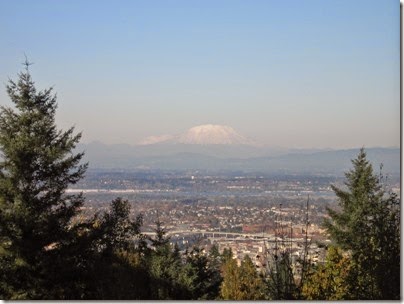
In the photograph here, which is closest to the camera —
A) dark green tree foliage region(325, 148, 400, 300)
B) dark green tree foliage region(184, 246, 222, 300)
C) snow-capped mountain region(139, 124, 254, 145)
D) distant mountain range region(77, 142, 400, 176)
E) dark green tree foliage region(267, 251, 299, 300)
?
dark green tree foliage region(267, 251, 299, 300)

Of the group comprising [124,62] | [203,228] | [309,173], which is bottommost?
[203,228]

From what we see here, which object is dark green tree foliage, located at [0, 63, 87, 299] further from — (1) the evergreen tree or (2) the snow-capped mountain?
(1) the evergreen tree

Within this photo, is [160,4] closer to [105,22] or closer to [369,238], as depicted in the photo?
[105,22]

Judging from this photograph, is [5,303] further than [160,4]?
No

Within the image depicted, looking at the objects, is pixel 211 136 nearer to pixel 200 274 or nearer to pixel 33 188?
pixel 33 188

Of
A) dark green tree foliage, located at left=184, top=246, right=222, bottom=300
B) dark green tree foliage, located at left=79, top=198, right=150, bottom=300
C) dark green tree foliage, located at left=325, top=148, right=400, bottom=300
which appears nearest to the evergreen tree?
dark green tree foliage, located at left=325, top=148, right=400, bottom=300

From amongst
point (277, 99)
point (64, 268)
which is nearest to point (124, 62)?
point (277, 99)

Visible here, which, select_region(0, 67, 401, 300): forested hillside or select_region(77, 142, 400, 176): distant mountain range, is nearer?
select_region(0, 67, 401, 300): forested hillside
